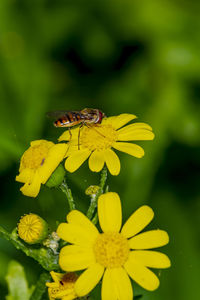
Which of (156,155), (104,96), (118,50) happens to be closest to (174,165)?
(156,155)

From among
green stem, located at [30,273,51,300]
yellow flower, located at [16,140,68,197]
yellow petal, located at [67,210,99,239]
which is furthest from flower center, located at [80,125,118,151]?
green stem, located at [30,273,51,300]

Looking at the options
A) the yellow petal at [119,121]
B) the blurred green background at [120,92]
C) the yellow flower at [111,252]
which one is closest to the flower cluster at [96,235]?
the yellow flower at [111,252]

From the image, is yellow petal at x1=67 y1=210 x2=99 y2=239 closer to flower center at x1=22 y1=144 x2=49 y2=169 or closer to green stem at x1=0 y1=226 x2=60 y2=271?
green stem at x1=0 y1=226 x2=60 y2=271

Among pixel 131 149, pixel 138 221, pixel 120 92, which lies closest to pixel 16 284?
pixel 138 221

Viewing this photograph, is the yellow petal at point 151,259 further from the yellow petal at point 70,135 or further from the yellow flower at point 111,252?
the yellow petal at point 70,135

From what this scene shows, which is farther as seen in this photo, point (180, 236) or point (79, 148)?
point (180, 236)

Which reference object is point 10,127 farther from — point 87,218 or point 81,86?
point 87,218

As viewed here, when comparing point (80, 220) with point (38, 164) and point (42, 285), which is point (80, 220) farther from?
point (38, 164)
